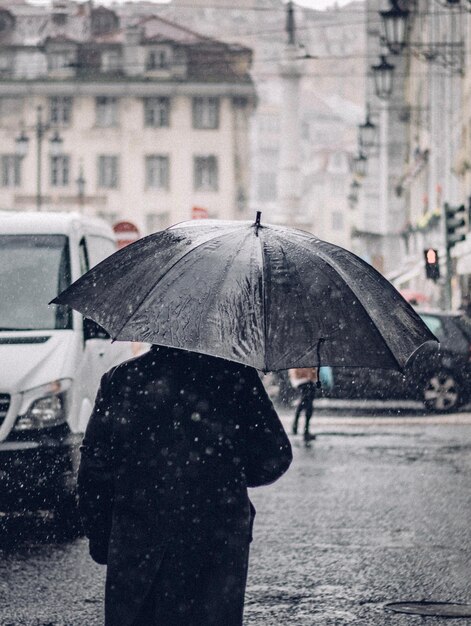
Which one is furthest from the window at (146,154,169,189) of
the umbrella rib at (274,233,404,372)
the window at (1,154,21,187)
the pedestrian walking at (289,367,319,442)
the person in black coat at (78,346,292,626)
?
the person in black coat at (78,346,292,626)

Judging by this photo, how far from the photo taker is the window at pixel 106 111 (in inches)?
2734

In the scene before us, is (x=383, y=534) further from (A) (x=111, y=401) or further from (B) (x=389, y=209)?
(B) (x=389, y=209)

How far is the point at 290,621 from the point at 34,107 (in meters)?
64.3

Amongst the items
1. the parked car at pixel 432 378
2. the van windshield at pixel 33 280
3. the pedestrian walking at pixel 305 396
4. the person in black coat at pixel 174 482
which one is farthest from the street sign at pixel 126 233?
the person in black coat at pixel 174 482

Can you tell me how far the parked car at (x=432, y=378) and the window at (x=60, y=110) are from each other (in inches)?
1923

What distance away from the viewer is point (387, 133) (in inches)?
2660

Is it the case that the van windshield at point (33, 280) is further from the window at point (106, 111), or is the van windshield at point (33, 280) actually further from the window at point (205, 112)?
the window at point (106, 111)

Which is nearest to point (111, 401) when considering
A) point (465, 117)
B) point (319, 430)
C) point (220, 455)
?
point (220, 455)

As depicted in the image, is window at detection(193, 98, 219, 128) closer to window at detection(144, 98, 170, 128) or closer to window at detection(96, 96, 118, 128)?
window at detection(144, 98, 170, 128)

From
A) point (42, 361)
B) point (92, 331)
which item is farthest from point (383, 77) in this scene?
point (42, 361)

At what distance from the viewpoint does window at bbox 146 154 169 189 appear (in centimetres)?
6975

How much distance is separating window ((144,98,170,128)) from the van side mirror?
197 feet

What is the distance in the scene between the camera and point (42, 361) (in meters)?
9.41

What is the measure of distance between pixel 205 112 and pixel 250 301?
214 feet
